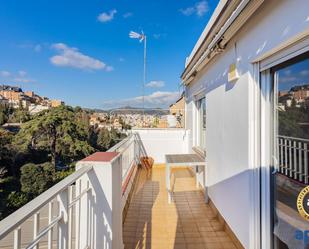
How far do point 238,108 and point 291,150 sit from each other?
3.13ft

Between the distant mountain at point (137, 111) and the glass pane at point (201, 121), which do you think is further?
the distant mountain at point (137, 111)

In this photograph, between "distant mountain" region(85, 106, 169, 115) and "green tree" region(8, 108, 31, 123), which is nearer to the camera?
"distant mountain" region(85, 106, 169, 115)

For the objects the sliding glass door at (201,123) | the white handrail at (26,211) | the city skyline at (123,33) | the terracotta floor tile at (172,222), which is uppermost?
the city skyline at (123,33)

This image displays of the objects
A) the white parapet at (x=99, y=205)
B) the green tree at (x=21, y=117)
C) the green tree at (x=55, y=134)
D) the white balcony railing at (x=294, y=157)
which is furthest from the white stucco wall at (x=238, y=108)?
the green tree at (x=21, y=117)

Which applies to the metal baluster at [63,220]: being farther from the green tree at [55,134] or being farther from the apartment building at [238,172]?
the green tree at [55,134]

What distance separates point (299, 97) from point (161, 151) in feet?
19.7

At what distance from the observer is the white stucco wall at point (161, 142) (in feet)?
24.9

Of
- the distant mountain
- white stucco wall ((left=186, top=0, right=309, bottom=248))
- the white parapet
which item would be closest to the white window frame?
white stucco wall ((left=186, top=0, right=309, bottom=248))

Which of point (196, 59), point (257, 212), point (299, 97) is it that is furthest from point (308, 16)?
point (196, 59)

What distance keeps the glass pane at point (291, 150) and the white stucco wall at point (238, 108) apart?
285 mm

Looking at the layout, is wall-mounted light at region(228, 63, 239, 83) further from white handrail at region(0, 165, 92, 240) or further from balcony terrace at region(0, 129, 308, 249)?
white handrail at region(0, 165, 92, 240)

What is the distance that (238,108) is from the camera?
2.71 m

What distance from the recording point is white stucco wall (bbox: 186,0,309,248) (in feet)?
5.72

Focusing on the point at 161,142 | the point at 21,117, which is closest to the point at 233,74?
the point at 161,142
